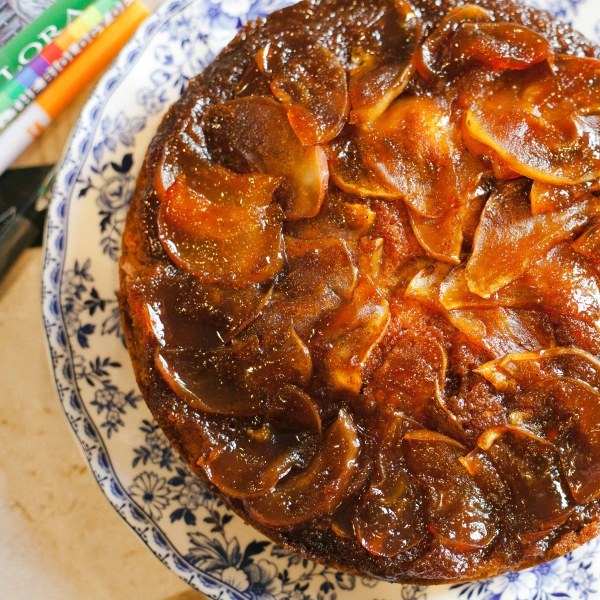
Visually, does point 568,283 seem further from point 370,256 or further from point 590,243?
point 370,256

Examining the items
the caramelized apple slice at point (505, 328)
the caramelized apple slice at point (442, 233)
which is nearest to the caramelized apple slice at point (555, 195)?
the caramelized apple slice at point (442, 233)

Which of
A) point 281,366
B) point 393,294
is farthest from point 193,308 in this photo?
point 393,294

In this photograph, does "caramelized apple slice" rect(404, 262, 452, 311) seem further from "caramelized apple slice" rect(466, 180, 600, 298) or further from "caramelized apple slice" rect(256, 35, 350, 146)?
"caramelized apple slice" rect(256, 35, 350, 146)

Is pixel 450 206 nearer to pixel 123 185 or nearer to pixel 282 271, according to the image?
pixel 282 271

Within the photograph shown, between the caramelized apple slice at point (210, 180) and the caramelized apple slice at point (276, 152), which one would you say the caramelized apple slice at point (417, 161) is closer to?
the caramelized apple slice at point (276, 152)

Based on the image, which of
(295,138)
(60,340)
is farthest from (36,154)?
(295,138)
